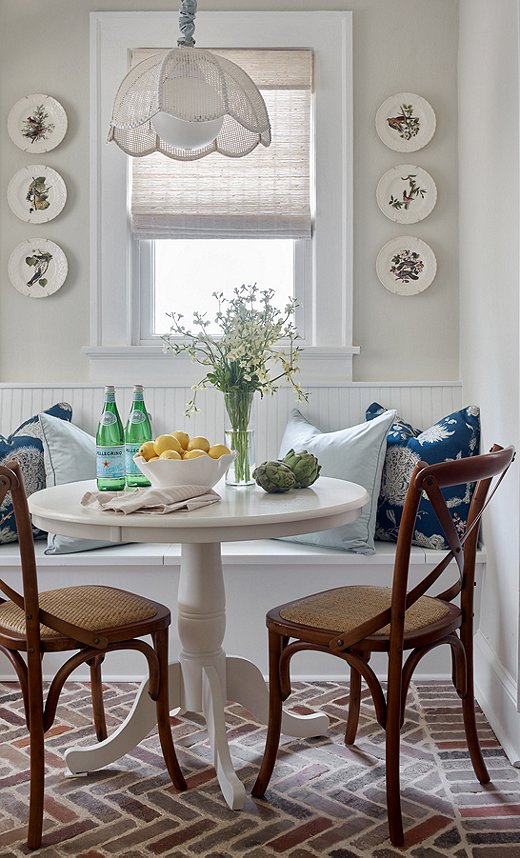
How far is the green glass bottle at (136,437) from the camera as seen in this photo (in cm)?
234

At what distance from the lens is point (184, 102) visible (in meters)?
2.25

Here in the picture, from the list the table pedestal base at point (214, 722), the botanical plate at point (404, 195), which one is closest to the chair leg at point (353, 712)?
the table pedestal base at point (214, 722)

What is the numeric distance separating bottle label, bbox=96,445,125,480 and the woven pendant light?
2.87 ft

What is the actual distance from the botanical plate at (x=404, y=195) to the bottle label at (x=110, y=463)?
1.84m

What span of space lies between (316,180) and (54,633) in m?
2.29

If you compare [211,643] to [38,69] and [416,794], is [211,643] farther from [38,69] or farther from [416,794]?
[38,69]

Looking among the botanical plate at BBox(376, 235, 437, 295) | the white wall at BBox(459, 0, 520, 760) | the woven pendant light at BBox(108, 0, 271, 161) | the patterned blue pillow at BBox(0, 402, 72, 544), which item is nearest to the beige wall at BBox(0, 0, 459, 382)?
the botanical plate at BBox(376, 235, 437, 295)

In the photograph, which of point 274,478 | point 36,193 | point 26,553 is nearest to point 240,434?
point 274,478

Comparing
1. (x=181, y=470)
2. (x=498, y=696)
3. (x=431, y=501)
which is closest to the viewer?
(x=431, y=501)

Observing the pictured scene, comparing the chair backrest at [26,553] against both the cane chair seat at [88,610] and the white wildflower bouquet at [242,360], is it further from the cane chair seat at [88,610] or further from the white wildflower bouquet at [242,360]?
the white wildflower bouquet at [242,360]

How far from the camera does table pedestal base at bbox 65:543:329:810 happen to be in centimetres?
232

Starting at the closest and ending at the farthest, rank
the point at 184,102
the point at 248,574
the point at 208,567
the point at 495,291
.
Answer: the point at 184,102 < the point at 208,567 < the point at 495,291 < the point at 248,574

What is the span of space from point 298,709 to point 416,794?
0.63 m

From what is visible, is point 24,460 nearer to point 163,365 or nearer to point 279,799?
point 163,365
